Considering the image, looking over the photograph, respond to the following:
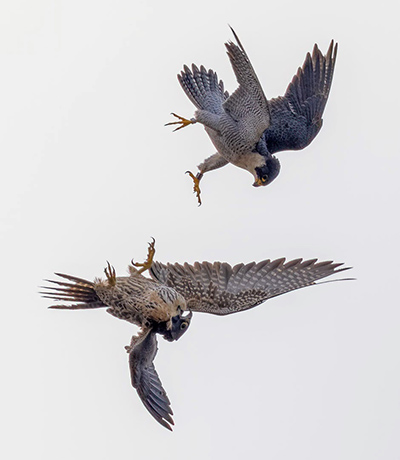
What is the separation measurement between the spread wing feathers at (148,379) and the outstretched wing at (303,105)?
3210 millimetres

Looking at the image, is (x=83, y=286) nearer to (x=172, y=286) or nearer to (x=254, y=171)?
(x=172, y=286)

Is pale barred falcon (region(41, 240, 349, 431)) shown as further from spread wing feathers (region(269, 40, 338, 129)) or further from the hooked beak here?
spread wing feathers (region(269, 40, 338, 129))

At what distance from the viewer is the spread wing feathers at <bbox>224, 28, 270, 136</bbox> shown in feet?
44.1

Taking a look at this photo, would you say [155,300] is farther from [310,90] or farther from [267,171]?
[310,90]

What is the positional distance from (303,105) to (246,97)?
1457 mm

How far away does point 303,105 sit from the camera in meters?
15.1

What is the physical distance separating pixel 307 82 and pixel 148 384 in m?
4.57

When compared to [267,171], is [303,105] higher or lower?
higher

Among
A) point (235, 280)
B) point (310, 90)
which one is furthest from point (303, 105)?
point (235, 280)

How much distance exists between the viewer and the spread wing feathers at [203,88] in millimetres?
14570

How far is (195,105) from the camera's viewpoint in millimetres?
14609

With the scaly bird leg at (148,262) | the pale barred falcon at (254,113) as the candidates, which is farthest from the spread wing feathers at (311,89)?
the scaly bird leg at (148,262)

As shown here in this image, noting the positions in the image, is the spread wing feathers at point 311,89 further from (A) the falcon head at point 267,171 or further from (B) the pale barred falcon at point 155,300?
(B) the pale barred falcon at point 155,300

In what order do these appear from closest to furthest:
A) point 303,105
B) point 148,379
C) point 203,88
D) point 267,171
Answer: point 148,379 < point 267,171 < point 203,88 < point 303,105
